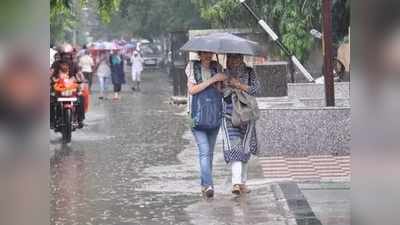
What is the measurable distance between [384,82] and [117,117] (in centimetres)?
1728

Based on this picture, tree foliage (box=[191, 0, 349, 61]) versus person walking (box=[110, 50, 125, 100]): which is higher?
tree foliage (box=[191, 0, 349, 61])

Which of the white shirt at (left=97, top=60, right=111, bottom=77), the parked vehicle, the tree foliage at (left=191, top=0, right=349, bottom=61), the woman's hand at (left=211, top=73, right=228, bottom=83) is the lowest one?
the woman's hand at (left=211, top=73, right=228, bottom=83)

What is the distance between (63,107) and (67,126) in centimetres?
34

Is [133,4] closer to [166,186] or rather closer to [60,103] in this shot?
[60,103]

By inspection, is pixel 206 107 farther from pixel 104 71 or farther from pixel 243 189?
pixel 104 71

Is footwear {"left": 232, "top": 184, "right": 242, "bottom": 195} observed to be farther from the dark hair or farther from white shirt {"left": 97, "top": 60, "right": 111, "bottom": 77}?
white shirt {"left": 97, "top": 60, "right": 111, "bottom": 77}

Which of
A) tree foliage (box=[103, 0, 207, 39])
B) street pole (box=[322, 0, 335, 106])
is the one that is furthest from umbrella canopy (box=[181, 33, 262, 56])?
tree foliage (box=[103, 0, 207, 39])

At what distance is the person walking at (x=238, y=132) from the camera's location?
9.30 metres

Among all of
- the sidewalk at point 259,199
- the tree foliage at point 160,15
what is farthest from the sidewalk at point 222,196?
the tree foliage at point 160,15

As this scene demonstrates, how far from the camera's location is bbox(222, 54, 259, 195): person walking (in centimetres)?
930

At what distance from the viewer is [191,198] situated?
926cm

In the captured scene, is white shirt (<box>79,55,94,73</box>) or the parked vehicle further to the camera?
the parked vehicle

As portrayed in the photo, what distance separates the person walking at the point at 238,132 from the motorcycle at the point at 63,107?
594cm

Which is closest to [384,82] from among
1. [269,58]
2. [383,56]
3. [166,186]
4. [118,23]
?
[383,56]
